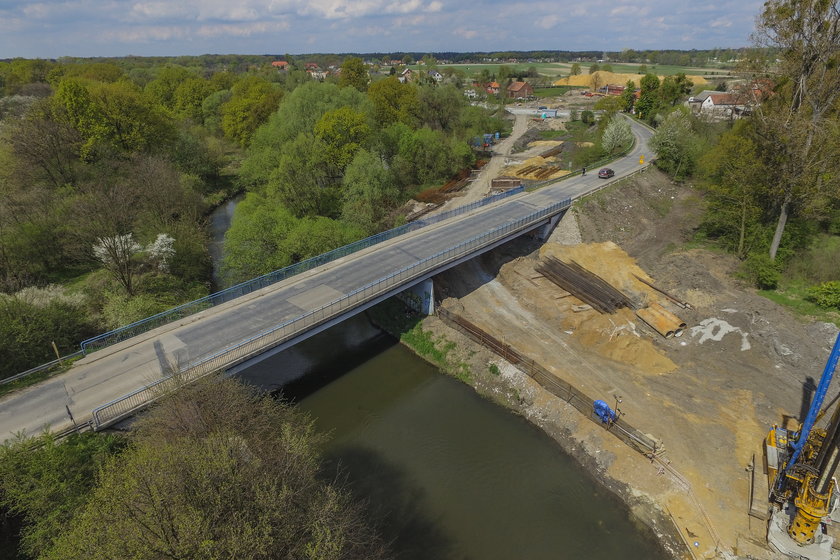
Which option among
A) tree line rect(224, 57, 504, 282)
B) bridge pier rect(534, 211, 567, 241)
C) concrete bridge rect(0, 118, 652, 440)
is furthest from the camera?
bridge pier rect(534, 211, 567, 241)

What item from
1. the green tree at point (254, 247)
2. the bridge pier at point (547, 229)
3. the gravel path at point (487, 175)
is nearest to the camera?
the green tree at point (254, 247)

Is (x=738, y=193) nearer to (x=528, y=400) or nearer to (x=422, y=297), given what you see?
(x=528, y=400)

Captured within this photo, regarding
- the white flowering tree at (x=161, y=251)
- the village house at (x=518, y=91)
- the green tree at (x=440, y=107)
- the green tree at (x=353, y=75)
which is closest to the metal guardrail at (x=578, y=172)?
the green tree at (x=440, y=107)

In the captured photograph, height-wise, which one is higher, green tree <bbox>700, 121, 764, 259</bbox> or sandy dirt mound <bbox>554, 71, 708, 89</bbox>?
sandy dirt mound <bbox>554, 71, 708, 89</bbox>

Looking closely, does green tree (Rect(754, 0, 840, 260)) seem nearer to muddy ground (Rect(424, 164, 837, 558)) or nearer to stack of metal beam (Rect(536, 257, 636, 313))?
muddy ground (Rect(424, 164, 837, 558))

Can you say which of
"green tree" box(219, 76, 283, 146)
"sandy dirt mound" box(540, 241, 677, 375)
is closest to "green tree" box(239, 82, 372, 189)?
"green tree" box(219, 76, 283, 146)

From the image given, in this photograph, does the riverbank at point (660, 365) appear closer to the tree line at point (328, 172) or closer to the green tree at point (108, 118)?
the tree line at point (328, 172)

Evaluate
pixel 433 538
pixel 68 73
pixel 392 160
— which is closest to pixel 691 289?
pixel 433 538

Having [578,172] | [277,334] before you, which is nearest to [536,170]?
[578,172]
